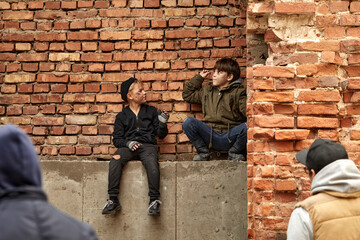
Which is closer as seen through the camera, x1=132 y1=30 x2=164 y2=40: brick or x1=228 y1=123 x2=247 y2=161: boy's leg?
x1=228 y1=123 x2=247 y2=161: boy's leg

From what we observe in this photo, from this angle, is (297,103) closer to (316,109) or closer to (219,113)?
(316,109)

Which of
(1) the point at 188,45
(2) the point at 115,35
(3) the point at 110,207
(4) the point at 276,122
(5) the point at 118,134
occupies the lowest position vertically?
(3) the point at 110,207

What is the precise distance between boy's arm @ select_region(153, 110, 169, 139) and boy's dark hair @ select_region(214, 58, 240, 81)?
75 cm

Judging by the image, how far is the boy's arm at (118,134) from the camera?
4559 mm

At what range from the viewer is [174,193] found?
170 inches

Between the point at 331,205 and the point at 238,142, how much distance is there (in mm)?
2230

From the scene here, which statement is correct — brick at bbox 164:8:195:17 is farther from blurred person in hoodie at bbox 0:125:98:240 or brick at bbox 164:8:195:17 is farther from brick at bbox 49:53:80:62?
blurred person in hoodie at bbox 0:125:98:240

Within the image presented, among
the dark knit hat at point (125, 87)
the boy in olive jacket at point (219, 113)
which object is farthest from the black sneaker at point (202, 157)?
the dark knit hat at point (125, 87)

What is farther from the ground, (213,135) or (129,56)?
(129,56)

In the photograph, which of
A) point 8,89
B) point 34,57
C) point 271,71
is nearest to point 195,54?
point 271,71

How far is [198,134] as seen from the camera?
4531 mm

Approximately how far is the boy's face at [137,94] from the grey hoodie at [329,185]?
9.01 feet

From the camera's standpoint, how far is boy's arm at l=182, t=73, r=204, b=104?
15.4 feet

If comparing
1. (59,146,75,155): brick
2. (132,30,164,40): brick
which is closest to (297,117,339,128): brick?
(132,30,164,40): brick
